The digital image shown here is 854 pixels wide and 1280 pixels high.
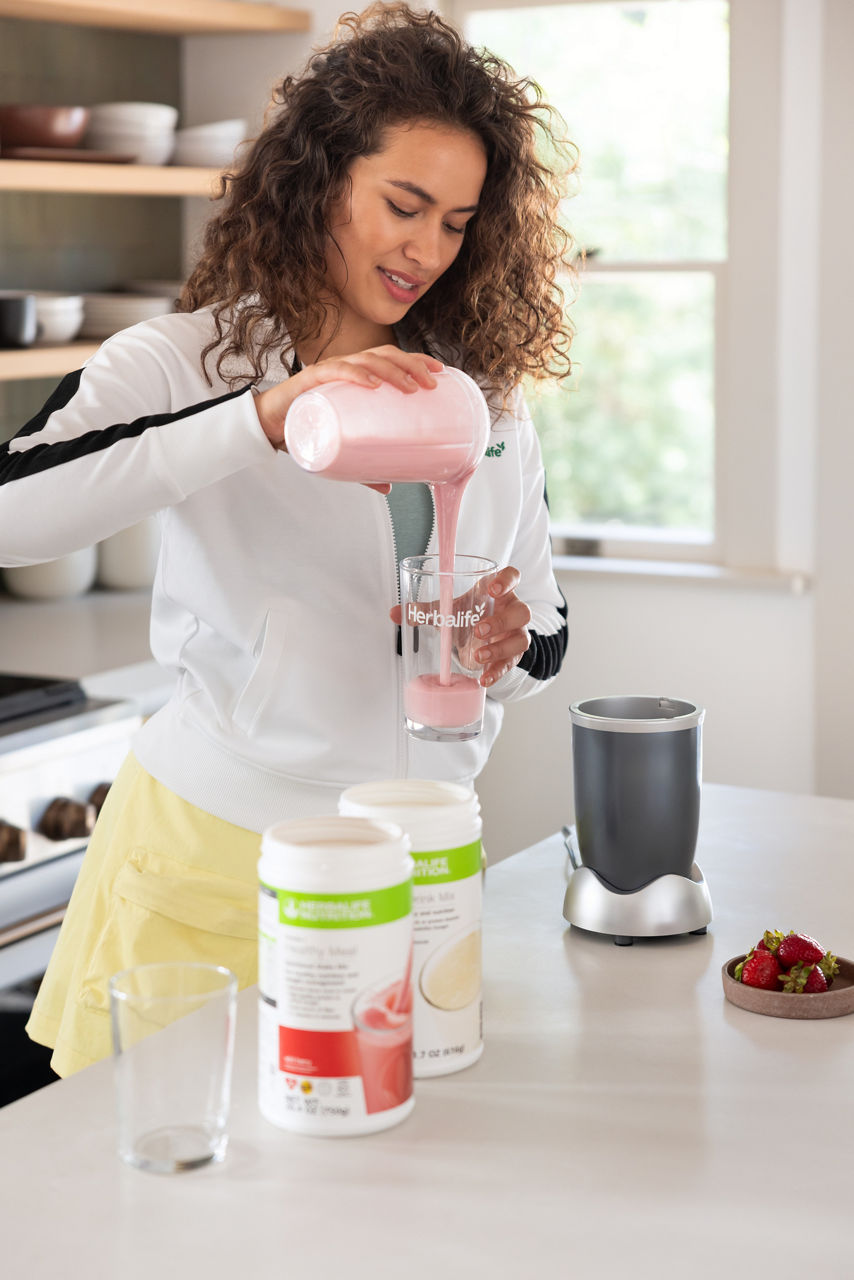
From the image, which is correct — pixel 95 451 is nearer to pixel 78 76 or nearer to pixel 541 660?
pixel 541 660

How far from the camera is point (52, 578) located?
3.15 metres

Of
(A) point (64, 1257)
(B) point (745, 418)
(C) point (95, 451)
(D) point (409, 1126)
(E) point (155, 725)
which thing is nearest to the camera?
(A) point (64, 1257)

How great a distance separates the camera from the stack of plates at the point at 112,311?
3.01m

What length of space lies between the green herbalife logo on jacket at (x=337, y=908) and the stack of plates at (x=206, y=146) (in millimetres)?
2433

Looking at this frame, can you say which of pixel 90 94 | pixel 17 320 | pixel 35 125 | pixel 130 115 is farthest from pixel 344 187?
pixel 90 94

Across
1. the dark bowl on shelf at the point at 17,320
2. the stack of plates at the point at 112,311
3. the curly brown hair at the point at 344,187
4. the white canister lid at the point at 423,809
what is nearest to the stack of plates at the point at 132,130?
the stack of plates at the point at 112,311

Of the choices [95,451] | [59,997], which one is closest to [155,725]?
[59,997]

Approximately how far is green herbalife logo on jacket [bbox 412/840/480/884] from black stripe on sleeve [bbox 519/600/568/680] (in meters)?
0.60

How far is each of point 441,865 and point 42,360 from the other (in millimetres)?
2008

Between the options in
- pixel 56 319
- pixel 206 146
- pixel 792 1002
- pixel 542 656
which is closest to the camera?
pixel 792 1002

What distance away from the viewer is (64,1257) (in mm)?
817

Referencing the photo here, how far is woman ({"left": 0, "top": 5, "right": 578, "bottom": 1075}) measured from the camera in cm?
142

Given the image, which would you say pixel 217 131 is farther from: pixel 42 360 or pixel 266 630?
pixel 266 630

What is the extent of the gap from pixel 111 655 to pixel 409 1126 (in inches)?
71.3
